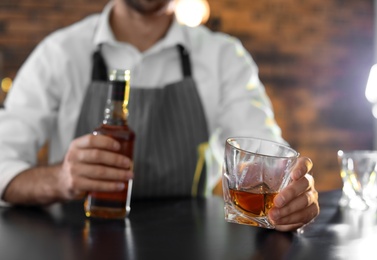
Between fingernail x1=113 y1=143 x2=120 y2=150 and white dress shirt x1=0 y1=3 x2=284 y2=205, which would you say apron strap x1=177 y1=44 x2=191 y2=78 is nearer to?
white dress shirt x1=0 y1=3 x2=284 y2=205

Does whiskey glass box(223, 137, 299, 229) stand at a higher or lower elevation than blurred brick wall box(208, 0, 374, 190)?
lower

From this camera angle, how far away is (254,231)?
3.23ft

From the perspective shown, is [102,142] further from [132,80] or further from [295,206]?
[132,80]

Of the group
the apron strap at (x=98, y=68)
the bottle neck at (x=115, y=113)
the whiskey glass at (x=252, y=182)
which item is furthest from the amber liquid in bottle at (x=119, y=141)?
the apron strap at (x=98, y=68)

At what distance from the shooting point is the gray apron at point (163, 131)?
60.9 inches

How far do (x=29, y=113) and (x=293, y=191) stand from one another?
87 centimetres

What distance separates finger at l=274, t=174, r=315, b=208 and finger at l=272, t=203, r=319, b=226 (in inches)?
1.2

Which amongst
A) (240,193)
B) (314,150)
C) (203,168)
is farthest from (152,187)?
(314,150)

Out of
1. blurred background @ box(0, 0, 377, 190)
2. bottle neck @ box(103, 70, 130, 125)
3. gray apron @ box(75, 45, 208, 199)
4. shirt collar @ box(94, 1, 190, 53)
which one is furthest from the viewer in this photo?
blurred background @ box(0, 0, 377, 190)

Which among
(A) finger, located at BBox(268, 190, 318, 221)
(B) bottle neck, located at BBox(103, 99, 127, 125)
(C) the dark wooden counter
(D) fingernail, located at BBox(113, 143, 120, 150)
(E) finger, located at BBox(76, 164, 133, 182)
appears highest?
(B) bottle neck, located at BBox(103, 99, 127, 125)

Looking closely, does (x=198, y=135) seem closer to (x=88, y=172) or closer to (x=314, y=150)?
(x=88, y=172)

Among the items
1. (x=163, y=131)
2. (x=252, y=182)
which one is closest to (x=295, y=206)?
(x=252, y=182)

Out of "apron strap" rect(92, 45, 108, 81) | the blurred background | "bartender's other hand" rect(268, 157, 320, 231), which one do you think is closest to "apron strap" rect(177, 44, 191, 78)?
"apron strap" rect(92, 45, 108, 81)

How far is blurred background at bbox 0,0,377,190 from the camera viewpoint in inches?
160
